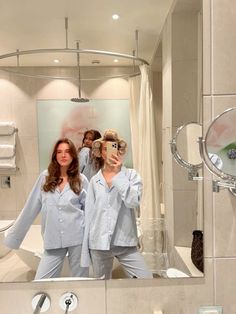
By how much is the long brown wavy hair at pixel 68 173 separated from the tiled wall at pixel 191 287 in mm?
330

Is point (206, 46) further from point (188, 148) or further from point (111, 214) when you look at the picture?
point (111, 214)

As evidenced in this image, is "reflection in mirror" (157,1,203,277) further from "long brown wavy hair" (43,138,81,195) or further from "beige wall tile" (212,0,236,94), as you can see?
"long brown wavy hair" (43,138,81,195)

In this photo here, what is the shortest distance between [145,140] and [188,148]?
157 mm

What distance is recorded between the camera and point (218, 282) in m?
1.04

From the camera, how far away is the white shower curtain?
3.58 ft

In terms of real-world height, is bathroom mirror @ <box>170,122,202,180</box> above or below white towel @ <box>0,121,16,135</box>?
below

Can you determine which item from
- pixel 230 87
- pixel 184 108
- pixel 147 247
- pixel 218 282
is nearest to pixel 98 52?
pixel 184 108

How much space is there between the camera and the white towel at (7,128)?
108 cm

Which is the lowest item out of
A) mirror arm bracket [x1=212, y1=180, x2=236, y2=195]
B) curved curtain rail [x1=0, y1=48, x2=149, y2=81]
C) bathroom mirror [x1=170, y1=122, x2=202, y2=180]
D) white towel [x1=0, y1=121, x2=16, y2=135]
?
mirror arm bracket [x1=212, y1=180, x2=236, y2=195]

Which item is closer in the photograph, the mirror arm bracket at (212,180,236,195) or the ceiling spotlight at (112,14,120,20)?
the mirror arm bracket at (212,180,236,195)

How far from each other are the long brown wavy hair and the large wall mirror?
4cm

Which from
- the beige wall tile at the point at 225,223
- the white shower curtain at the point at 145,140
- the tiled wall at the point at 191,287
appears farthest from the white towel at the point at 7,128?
the beige wall tile at the point at 225,223

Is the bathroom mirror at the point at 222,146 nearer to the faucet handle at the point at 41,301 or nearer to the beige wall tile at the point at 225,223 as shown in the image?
the beige wall tile at the point at 225,223

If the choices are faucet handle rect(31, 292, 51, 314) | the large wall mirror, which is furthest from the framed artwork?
faucet handle rect(31, 292, 51, 314)
